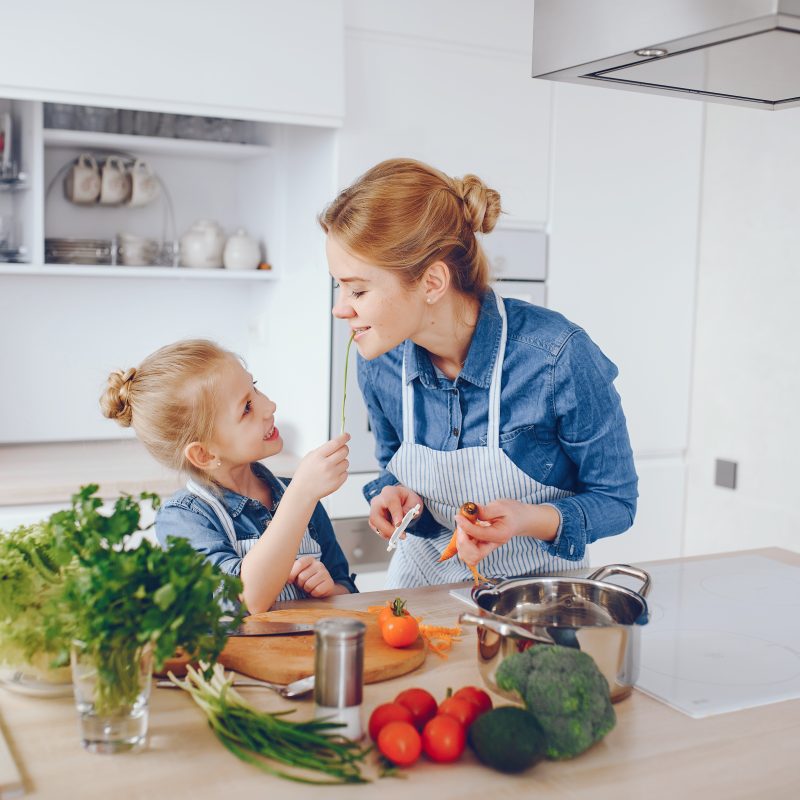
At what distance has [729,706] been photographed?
1.16 metres

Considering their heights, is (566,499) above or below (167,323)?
below

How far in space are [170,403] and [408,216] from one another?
1.63ft

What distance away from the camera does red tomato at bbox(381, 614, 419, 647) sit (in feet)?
4.15

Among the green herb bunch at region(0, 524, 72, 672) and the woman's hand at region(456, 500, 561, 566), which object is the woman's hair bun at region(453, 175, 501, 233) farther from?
the green herb bunch at region(0, 524, 72, 672)

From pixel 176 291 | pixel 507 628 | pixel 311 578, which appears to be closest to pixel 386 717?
pixel 507 628

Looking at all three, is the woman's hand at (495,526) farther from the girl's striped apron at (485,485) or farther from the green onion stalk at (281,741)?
the green onion stalk at (281,741)

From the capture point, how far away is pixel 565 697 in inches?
38.7

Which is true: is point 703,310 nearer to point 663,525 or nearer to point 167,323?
point 663,525

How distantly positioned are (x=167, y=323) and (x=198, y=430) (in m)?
1.62

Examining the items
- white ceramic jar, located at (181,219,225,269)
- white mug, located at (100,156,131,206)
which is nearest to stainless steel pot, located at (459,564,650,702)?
white ceramic jar, located at (181,219,225,269)

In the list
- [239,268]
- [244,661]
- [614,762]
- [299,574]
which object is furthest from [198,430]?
[239,268]

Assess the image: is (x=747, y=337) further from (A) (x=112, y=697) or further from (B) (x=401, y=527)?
(A) (x=112, y=697)

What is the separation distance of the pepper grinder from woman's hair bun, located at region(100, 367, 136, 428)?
756 mm

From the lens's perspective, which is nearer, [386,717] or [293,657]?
[386,717]
